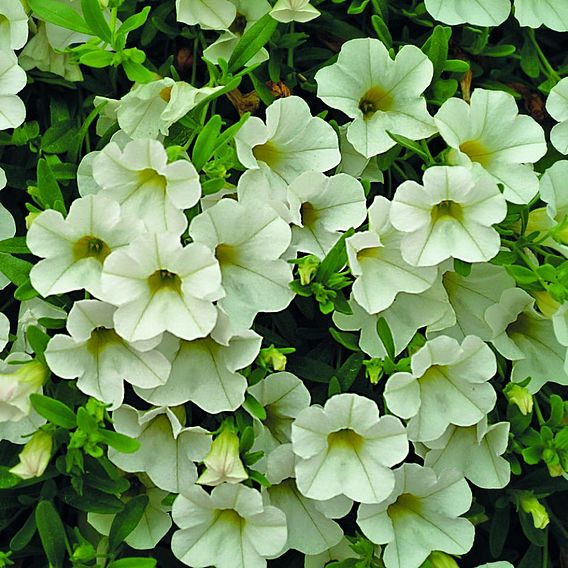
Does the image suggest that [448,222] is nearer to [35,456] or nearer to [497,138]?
[497,138]

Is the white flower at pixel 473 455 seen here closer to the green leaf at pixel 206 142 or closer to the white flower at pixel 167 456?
the white flower at pixel 167 456

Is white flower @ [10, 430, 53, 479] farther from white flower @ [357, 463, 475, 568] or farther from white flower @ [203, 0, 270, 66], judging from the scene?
white flower @ [203, 0, 270, 66]

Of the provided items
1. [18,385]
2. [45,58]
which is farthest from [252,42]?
[18,385]

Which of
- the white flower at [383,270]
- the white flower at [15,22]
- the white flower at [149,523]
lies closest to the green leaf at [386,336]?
the white flower at [383,270]

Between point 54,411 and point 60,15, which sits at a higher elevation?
point 60,15

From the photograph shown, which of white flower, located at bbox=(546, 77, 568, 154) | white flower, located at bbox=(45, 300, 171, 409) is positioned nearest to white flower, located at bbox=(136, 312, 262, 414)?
white flower, located at bbox=(45, 300, 171, 409)

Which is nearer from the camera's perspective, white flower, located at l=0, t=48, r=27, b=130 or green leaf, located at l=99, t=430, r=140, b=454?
green leaf, located at l=99, t=430, r=140, b=454
